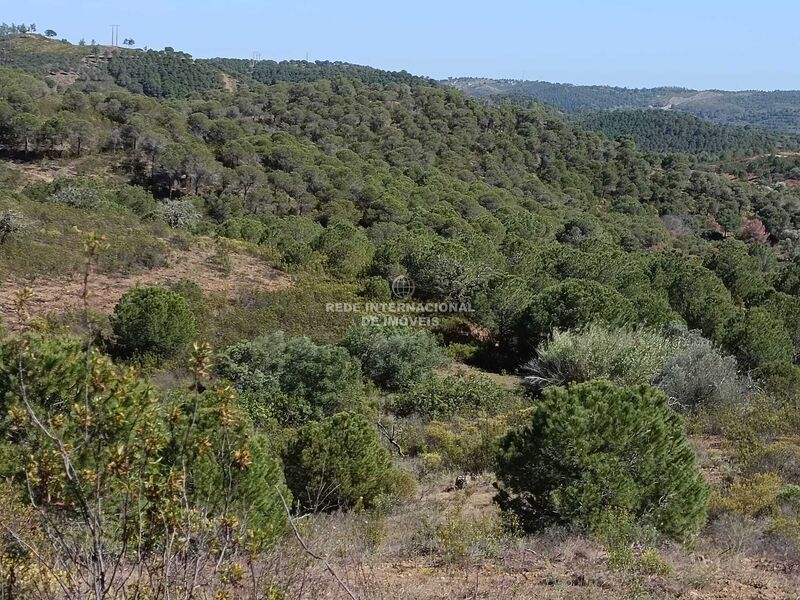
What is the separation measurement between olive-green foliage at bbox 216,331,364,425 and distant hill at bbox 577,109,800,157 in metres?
93.2

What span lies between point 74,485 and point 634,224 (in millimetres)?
45486

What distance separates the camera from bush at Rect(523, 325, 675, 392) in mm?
12234

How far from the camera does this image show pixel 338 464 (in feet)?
26.2

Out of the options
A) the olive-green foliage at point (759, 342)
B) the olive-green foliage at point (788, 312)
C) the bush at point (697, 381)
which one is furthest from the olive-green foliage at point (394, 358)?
the olive-green foliage at point (788, 312)

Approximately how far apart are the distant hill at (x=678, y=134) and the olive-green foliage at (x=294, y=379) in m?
93.2

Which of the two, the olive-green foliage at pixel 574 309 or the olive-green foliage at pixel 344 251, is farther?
the olive-green foliage at pixel 344 251

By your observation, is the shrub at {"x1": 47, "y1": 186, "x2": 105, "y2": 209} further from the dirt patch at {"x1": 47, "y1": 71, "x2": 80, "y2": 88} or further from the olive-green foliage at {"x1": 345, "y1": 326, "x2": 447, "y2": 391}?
the dirt patch at {"x1": 47, "y1": 71, "x2": 80, "y2": 88}

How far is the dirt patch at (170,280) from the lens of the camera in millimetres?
14992

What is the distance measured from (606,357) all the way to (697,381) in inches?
66.3

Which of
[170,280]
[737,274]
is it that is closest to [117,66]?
[170,280]

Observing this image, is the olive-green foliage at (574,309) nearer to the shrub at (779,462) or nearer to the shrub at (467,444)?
the shrub at (467,444)

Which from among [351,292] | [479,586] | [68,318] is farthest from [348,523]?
[351,292]

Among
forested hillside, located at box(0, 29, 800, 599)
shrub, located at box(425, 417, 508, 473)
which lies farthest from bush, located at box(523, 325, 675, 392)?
shrub, located at box(425, 417, 508, 473)

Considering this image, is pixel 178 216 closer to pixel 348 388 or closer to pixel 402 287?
pixel 402 287
